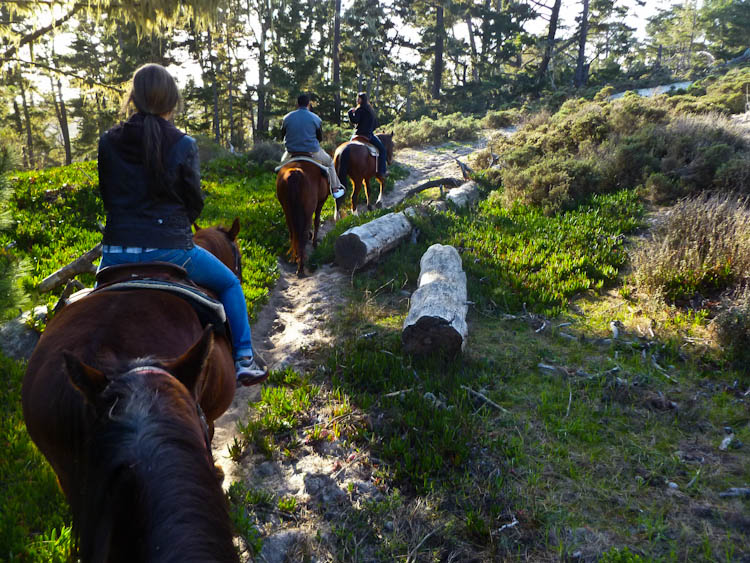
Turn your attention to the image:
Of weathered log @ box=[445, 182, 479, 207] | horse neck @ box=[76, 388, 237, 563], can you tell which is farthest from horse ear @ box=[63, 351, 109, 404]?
weathered log @ box=[445, 182, 479, 207]

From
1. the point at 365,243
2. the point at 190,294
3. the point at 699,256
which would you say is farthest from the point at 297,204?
the point at 699,256

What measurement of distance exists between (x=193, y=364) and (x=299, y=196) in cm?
627

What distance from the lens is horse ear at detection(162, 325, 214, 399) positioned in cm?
167

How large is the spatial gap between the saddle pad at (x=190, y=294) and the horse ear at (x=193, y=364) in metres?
1.07

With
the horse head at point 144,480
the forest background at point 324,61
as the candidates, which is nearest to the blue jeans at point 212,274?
the horse head at point 144,480

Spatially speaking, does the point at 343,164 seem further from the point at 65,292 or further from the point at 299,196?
the point at 65,292

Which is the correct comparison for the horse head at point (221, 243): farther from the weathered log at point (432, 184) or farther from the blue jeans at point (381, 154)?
the weathered log at point (432, 184)

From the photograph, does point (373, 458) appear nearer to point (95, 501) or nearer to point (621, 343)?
point (95, 501)

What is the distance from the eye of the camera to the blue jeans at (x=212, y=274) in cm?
294

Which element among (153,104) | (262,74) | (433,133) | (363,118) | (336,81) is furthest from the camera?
(262,74)

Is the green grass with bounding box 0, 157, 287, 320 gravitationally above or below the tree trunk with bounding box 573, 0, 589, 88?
below

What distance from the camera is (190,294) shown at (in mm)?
2723

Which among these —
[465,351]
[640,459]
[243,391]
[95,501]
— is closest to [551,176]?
[465,351]

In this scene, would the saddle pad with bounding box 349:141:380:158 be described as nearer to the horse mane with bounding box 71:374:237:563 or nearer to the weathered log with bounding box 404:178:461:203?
the weathered log with bounding box 404:178:461:203
